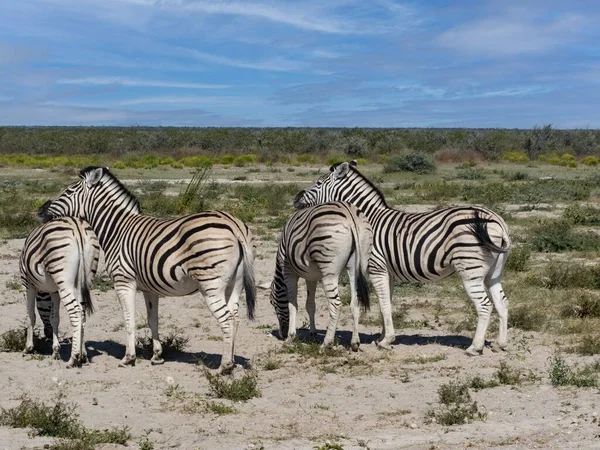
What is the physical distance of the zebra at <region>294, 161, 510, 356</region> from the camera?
9.07m

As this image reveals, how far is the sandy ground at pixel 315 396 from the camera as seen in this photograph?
6414 millimetres

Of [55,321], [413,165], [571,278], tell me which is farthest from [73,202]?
[413,165]

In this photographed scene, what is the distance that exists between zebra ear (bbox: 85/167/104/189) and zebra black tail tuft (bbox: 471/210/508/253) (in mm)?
4505

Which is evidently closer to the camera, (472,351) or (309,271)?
(472,351)

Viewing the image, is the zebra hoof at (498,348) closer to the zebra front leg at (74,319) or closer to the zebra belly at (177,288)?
the zebra belly at (177,288)

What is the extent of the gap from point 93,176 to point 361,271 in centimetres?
343

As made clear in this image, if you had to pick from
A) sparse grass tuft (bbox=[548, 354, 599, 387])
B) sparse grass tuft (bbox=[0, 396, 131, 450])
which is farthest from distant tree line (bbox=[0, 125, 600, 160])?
sparse grass tuft (bbox=[0, 396, 131, 450])

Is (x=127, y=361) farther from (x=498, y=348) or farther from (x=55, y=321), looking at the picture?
(x=498, y=348)

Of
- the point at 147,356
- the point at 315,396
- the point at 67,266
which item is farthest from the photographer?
the point at 147,356

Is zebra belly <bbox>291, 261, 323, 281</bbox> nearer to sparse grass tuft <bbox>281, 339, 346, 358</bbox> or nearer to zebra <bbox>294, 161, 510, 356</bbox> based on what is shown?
zebra <bbox>294, 161, 510, 356</bbox>

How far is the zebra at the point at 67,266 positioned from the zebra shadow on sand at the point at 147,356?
529 millimetres

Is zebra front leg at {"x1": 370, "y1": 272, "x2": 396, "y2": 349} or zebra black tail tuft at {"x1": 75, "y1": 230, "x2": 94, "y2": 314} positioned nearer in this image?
zebra black tail tuft at {"x1": 75, "y1": 230, "x2": 94, "y2": 314}

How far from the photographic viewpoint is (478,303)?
9.12 meters

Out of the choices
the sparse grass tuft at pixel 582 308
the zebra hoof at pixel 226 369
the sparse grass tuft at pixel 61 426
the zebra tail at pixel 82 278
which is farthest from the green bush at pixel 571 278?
the sparse grass tuft at pixel 61 426
